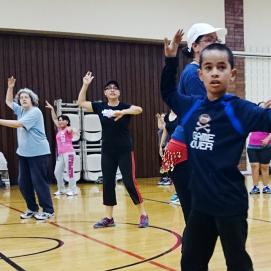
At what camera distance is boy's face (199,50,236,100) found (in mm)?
2254

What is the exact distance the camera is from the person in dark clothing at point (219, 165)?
220 cm

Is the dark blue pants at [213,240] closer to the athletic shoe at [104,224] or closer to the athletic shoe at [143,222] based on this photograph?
the athletic shoe at [143,222]

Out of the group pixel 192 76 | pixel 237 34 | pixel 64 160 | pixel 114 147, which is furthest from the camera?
pixel 237 34

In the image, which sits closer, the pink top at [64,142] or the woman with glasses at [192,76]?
the woman with glasses at [192,76]

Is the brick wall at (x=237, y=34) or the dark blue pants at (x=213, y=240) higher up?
the brick wall at (x=237, y=34)

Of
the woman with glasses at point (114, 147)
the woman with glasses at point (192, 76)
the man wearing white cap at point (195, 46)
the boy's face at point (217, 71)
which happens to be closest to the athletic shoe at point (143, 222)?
the woman with glasses at point (114, 147)

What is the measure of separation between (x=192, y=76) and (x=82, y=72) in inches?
359

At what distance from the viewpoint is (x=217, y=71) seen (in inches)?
88.9

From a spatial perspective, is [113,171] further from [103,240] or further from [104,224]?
[103,240]

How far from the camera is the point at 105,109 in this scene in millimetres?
5383

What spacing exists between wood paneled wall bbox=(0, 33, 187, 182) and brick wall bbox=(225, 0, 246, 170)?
1.41 m

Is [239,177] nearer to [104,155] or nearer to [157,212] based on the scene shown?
[104,155]

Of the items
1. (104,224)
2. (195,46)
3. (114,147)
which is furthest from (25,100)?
(195,46)

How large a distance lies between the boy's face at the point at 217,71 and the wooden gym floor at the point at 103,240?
1793mm
